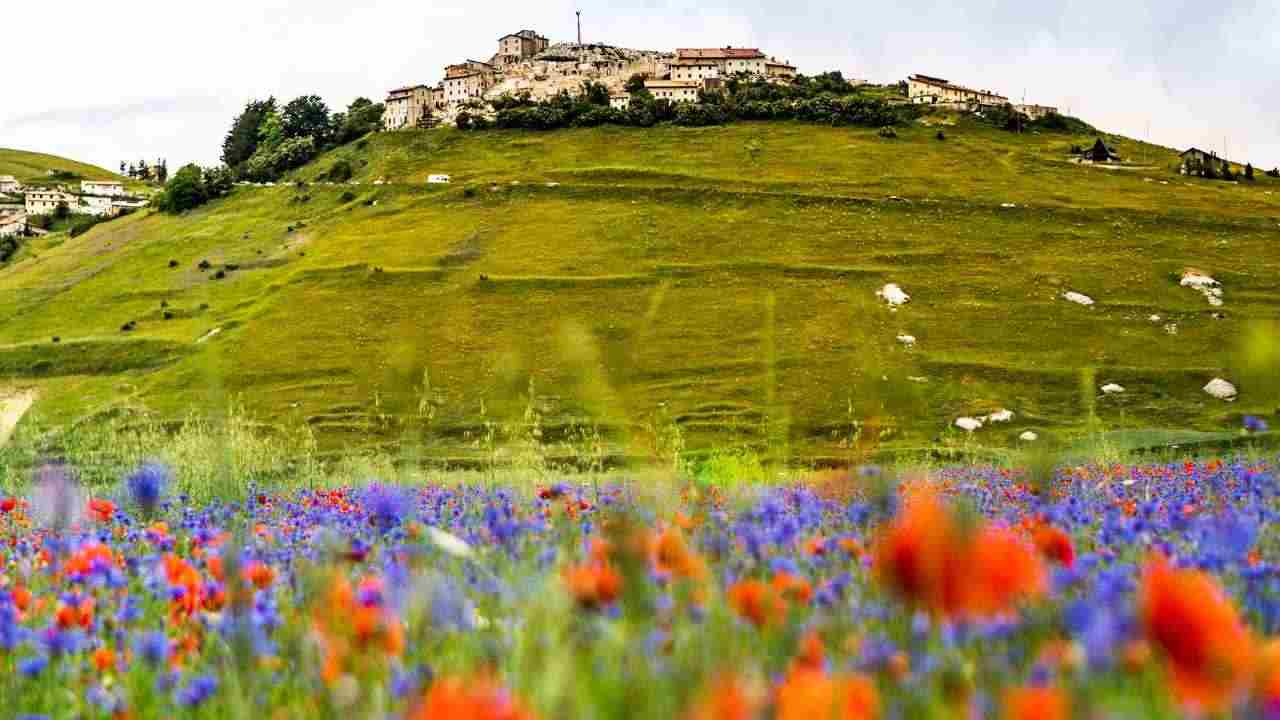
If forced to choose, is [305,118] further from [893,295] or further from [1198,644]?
[1198,644]

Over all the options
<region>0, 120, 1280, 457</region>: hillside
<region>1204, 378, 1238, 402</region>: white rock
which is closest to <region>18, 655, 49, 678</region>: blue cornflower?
<region>0, 120, 1280, 457</region>: hillside

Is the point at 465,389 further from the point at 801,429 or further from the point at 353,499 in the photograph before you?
the point at 353,499

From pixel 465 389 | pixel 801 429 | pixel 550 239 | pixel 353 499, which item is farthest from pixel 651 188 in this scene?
pixel 353 499

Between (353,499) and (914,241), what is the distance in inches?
3662

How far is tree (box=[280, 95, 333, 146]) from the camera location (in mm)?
174125

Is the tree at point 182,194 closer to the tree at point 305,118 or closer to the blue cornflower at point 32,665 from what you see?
the tree at point 305,118

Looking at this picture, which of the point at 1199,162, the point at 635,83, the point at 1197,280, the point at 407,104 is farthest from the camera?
the point at 407,104

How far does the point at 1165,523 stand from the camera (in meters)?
6.64

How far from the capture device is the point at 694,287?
92.0 meters

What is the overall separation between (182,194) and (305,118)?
47246 millimetres

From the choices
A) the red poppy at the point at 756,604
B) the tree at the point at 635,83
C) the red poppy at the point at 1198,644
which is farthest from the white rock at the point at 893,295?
the tree at the point at 635,83

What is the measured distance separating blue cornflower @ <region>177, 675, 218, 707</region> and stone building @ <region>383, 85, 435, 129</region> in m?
179

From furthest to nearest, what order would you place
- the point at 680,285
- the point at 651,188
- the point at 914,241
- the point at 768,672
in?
the point at 651,188
the point at 914,241
the point at 680,285
the point at 768,672

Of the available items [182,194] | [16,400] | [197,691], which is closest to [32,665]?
[197,691]
